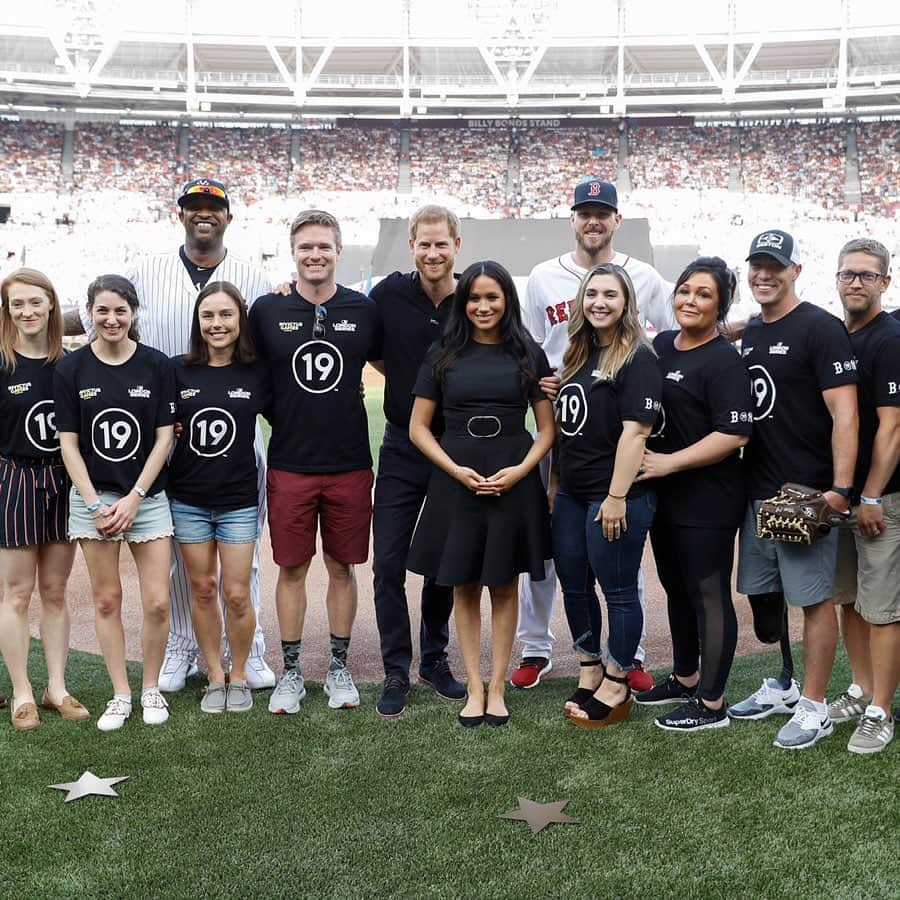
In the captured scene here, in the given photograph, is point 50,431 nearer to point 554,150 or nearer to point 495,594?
point 495,594

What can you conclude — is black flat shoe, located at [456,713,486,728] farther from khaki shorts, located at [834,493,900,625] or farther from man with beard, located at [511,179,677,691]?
khaki shorts, located at [834,493,900,625]

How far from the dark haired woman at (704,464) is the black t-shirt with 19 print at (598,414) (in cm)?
13

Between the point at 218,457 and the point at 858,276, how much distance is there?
111 inches

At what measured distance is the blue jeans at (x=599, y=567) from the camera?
399cm

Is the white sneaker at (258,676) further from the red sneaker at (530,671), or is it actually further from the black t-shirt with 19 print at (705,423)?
the black t-shirt with 19 print at (705,423)

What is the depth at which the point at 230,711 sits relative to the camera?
4.35 m

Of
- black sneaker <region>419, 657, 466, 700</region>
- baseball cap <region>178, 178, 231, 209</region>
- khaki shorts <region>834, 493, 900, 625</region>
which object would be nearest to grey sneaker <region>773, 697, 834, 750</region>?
khaki shorts <region>834, 493, 900, 625</region>

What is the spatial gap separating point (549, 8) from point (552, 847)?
33.8 metres

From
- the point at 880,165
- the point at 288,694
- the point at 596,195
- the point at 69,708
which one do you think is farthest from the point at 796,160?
the point at 69,708

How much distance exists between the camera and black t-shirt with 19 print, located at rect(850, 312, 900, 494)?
376cm

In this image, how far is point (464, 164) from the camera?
35.1m

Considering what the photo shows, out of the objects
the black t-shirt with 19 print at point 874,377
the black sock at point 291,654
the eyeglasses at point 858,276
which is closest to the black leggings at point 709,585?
the black t-shirt with 19 print at point 874,377

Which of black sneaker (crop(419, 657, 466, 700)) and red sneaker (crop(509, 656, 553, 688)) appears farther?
red sneaker (crop(509, 656, 553, 688))

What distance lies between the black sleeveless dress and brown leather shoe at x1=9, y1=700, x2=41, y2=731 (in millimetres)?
1811
